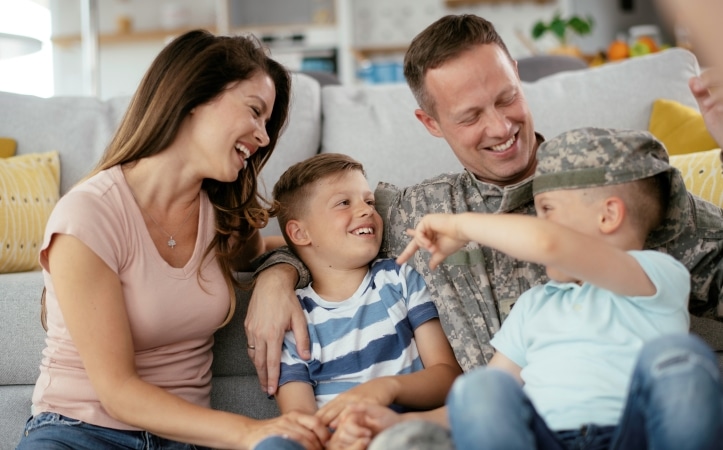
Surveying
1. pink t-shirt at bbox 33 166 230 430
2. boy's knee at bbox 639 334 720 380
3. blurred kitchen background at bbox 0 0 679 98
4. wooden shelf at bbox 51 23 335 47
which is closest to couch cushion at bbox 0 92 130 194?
pink t-shirt at bbox 33 166 230 430

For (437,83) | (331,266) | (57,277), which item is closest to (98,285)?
(57,277)

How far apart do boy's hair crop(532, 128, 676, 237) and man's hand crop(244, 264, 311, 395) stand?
554 millimetres

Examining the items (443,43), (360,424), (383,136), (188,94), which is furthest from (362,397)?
(383,136)

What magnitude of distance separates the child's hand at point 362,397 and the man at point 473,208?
0.62 ft

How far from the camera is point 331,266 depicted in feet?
5.49

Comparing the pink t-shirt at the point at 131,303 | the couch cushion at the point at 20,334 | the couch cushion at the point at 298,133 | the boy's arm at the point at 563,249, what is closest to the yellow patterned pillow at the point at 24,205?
Result: the couch cushion at the point at 20,334

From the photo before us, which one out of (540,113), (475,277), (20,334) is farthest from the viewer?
(540,113)

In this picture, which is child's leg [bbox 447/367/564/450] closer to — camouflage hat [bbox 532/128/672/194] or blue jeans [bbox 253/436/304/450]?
blue jeans [bbox 253/436/304/450]

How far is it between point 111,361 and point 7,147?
142 cm

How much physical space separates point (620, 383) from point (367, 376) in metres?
0.55

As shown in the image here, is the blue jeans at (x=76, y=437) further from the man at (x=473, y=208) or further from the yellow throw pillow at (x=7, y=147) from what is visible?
the yellow throw pillow at (x=7, y=147)

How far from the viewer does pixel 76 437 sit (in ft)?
4.53

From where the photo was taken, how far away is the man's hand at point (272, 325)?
1516 mm

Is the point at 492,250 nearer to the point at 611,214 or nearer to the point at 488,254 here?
the point at 488,254
